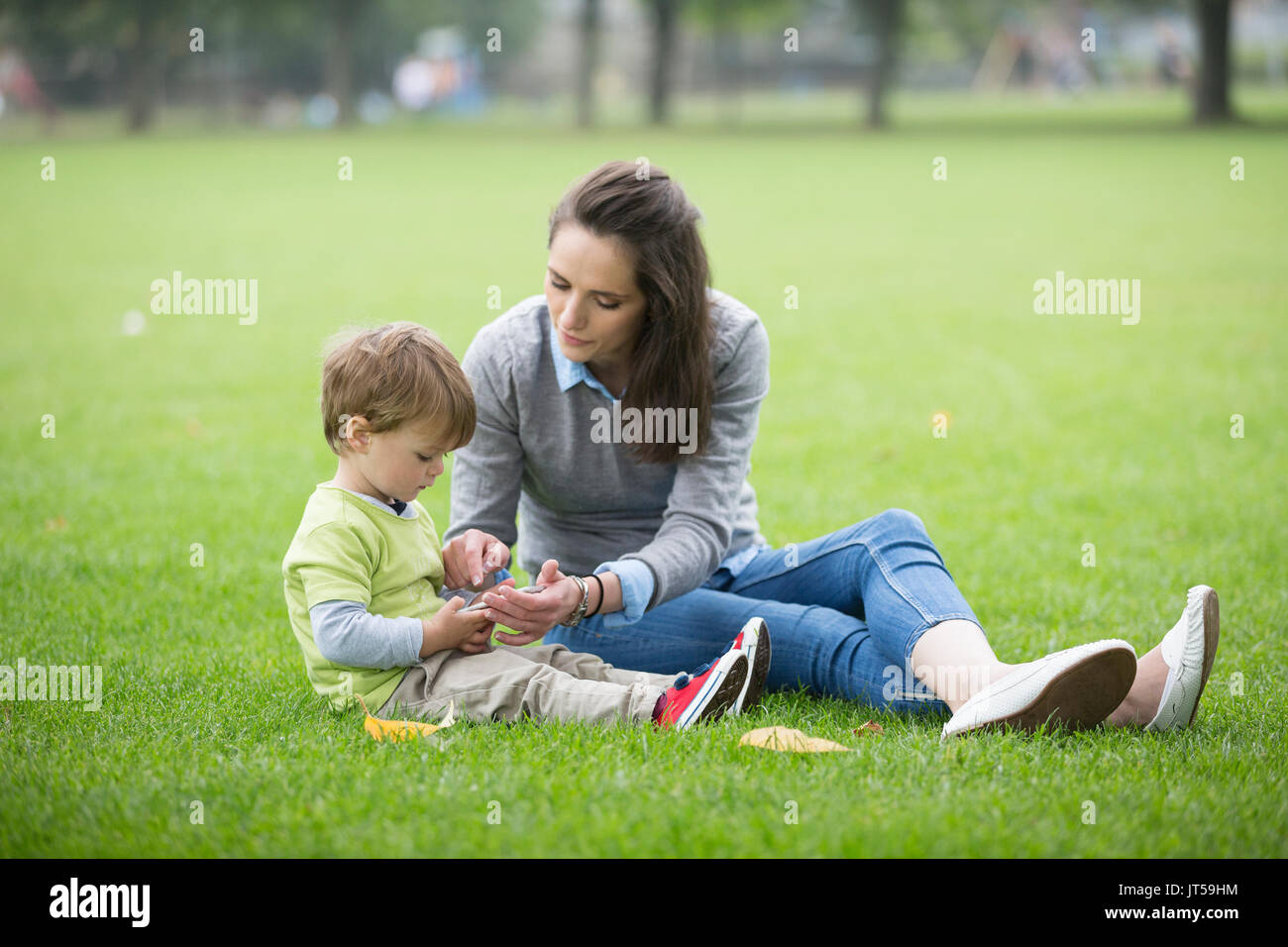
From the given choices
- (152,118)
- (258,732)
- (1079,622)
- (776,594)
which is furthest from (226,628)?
(152,118)

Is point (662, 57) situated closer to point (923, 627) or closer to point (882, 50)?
point (882, 50)

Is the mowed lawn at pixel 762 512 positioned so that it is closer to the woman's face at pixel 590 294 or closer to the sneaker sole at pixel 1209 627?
the sneaker sole at pixel 1209 627

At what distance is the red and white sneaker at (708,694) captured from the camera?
11.0ft

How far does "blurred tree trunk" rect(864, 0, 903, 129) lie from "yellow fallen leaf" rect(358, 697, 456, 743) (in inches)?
1478

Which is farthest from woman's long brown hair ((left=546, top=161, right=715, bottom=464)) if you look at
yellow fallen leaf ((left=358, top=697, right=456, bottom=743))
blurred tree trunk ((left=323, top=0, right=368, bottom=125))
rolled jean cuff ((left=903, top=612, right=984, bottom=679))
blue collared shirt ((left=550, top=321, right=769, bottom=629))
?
blurred tree trunk ((left=323, top=0, right=368, bottom=125))

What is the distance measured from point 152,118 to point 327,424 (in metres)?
45.4

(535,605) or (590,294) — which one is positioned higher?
(590,294)

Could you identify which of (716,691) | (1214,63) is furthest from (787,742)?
(1214,63)

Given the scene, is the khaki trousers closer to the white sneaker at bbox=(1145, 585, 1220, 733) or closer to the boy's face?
the boy's face

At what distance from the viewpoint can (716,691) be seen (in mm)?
3363

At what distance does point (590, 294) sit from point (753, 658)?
1.08 m

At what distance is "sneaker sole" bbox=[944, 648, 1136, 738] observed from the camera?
3152mm
